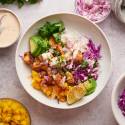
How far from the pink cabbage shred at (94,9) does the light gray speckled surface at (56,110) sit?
0.09 feet

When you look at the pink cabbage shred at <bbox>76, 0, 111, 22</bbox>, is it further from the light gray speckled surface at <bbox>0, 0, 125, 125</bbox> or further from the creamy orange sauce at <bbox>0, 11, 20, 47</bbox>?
the creamy orange sauce at <bbox>0, 11, 20, 47</bbox>

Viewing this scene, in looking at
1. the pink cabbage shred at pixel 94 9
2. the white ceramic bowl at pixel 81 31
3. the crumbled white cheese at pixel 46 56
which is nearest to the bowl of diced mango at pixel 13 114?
the white ceramic bowl at pixel 81 31

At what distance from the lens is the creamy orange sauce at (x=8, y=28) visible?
1430mm

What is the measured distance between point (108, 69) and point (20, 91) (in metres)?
0.28

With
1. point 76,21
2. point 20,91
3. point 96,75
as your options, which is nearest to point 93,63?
point 96,75

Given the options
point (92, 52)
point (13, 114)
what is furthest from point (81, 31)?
point (13, 114)

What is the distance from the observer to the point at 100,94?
4.74 ft

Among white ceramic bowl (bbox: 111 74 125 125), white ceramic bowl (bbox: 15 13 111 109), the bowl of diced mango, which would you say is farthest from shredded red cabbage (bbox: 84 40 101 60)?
the bowl of diced mango

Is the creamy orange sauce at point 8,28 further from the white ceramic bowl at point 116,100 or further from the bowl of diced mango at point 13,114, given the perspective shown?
the white ceramic bowl at point 116,100

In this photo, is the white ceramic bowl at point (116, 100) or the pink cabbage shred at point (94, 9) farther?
the pink cabbage shred at point (94, 9)

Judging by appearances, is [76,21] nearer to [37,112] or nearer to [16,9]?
[16,9]

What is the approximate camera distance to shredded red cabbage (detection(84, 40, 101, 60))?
1.43 meters

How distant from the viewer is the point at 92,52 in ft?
4.69

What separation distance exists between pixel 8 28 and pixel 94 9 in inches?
10.6
